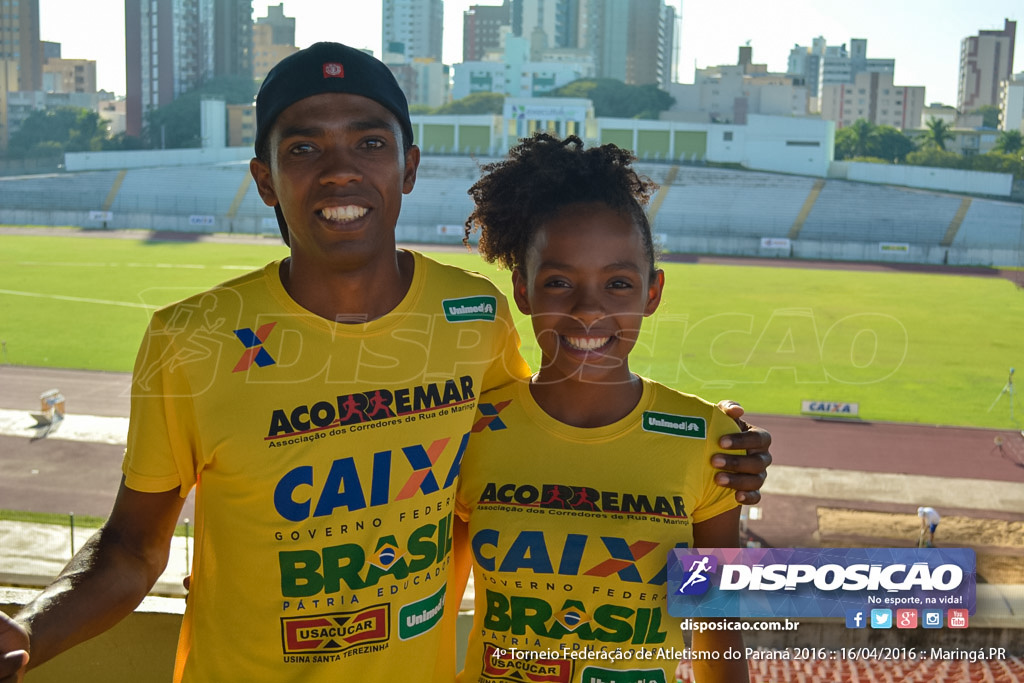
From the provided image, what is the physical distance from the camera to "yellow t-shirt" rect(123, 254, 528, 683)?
195 centimetres

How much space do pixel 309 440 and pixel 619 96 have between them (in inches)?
3073

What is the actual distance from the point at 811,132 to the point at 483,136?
1960 cm

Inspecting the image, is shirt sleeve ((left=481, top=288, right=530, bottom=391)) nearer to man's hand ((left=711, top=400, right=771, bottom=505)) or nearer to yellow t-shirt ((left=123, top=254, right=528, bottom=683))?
yellow t-shirt ((left=123, top=254, right=528, bottom=683))

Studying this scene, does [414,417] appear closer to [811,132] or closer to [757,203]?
[757,203]

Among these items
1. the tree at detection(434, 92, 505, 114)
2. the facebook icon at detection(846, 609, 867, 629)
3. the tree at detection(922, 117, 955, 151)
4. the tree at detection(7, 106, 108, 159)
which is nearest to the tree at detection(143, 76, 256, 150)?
the tree at detection(7, 106, 108, 159)

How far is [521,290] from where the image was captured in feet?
7.91

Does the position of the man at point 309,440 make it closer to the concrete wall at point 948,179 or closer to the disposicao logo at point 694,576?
the disposicao logo at point 694,576

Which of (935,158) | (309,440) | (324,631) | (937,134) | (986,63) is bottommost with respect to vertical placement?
(324,631)

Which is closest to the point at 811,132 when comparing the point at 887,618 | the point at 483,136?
the point at 483,136

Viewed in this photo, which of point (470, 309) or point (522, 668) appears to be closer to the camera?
point (522, 668)

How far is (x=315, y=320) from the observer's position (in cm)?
207

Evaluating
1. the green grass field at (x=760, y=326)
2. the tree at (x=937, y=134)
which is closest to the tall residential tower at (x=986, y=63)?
the tree at (x=937, y=134)

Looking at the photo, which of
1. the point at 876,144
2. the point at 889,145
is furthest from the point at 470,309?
the point at 889,145

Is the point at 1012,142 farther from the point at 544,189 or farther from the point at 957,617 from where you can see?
the point at 544,189
